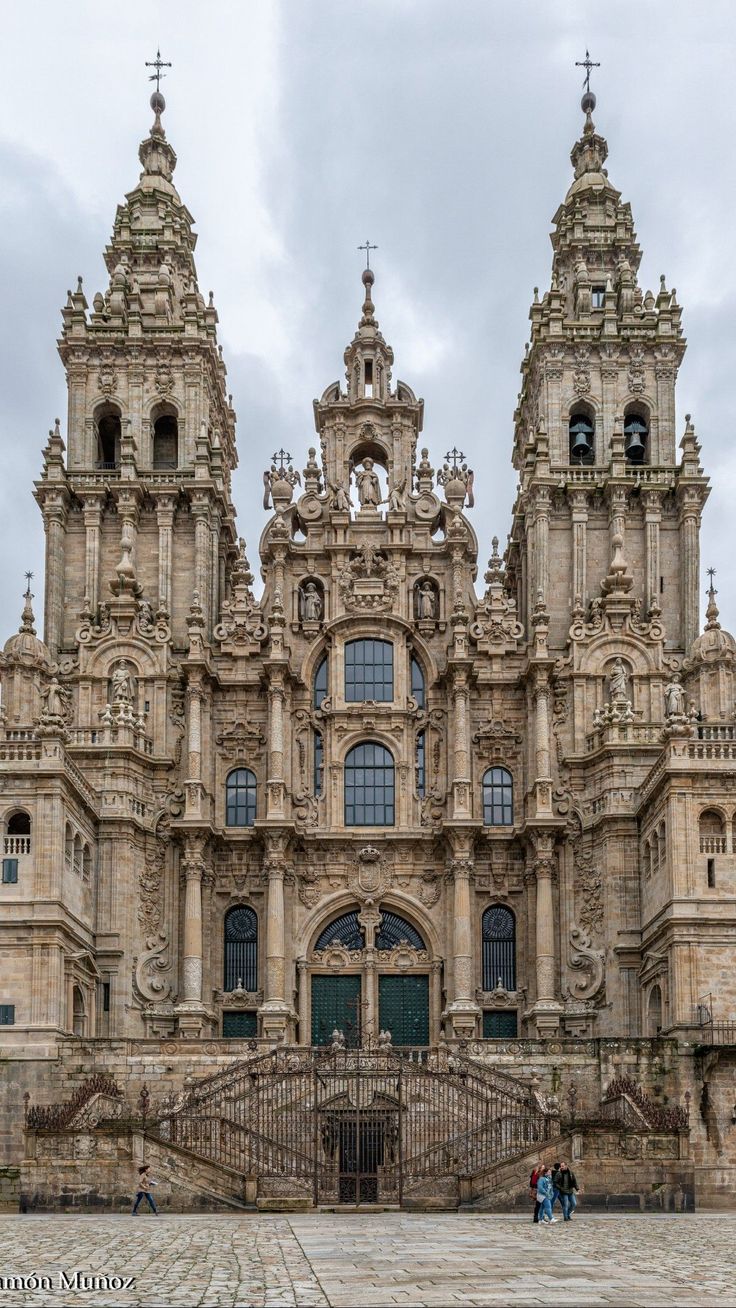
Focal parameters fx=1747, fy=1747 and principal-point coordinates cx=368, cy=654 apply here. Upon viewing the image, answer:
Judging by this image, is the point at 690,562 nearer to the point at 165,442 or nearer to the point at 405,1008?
the point at 405,1008

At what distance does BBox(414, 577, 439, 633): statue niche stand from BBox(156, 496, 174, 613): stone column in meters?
9.11

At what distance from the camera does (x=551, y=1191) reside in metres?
36.8

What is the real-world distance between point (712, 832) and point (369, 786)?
1440 cm

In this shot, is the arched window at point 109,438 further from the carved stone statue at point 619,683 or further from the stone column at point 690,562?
the stone column at point 690,562

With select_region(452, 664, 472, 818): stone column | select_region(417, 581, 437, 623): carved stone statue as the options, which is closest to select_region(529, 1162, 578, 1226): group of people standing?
select_region(452, 664, 472, 818): stone column

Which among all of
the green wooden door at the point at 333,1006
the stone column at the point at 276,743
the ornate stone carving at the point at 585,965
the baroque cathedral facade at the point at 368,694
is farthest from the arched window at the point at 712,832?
the stone column at the point at 276,743

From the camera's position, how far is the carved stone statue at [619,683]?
2360 inches

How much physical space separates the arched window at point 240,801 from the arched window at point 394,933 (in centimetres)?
590

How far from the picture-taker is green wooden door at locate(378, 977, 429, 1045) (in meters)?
60.4

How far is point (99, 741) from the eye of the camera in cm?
5994

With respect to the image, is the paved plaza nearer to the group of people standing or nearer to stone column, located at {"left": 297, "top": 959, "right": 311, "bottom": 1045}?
the group of people standing

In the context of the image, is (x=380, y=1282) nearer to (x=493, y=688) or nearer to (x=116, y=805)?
(x=116, y=805)

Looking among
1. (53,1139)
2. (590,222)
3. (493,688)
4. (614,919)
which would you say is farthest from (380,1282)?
(590,222)

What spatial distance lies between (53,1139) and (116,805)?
1713 cm
